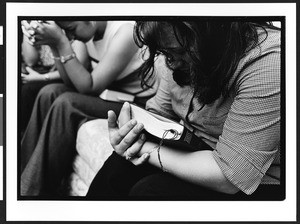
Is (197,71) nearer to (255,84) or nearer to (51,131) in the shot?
(255,84)

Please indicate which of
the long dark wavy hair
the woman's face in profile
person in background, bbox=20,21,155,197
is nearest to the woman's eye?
the long dark wavy hair

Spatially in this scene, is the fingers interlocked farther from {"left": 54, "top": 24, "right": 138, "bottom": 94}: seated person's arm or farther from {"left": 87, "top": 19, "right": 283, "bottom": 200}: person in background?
{"left": 54, "top": 24, "right": 138, "bottom": 94}: seated person's arm

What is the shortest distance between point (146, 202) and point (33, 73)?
0.72 m

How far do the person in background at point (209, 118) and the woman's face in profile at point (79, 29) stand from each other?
0.69 feet

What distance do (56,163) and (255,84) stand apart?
0.89 meters

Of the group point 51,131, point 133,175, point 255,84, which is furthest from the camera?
point 51,131

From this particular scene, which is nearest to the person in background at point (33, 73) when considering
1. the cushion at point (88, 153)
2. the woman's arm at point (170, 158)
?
the cushion at point (88, 153)

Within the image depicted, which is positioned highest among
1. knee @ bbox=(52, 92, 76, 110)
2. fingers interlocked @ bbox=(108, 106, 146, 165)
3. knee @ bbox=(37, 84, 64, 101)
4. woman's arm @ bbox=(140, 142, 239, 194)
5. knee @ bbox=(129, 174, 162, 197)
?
knee @ bbox=(37, 84, 64, 101)

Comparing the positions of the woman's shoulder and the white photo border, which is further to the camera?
the white photo border

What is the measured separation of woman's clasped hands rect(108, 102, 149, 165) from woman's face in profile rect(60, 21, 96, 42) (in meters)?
0.34

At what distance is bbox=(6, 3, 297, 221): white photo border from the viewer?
6.46 ft

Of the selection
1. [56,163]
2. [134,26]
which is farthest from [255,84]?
[56,163]

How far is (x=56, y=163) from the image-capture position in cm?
203

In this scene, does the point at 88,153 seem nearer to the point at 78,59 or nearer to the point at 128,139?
the point at 128,139
